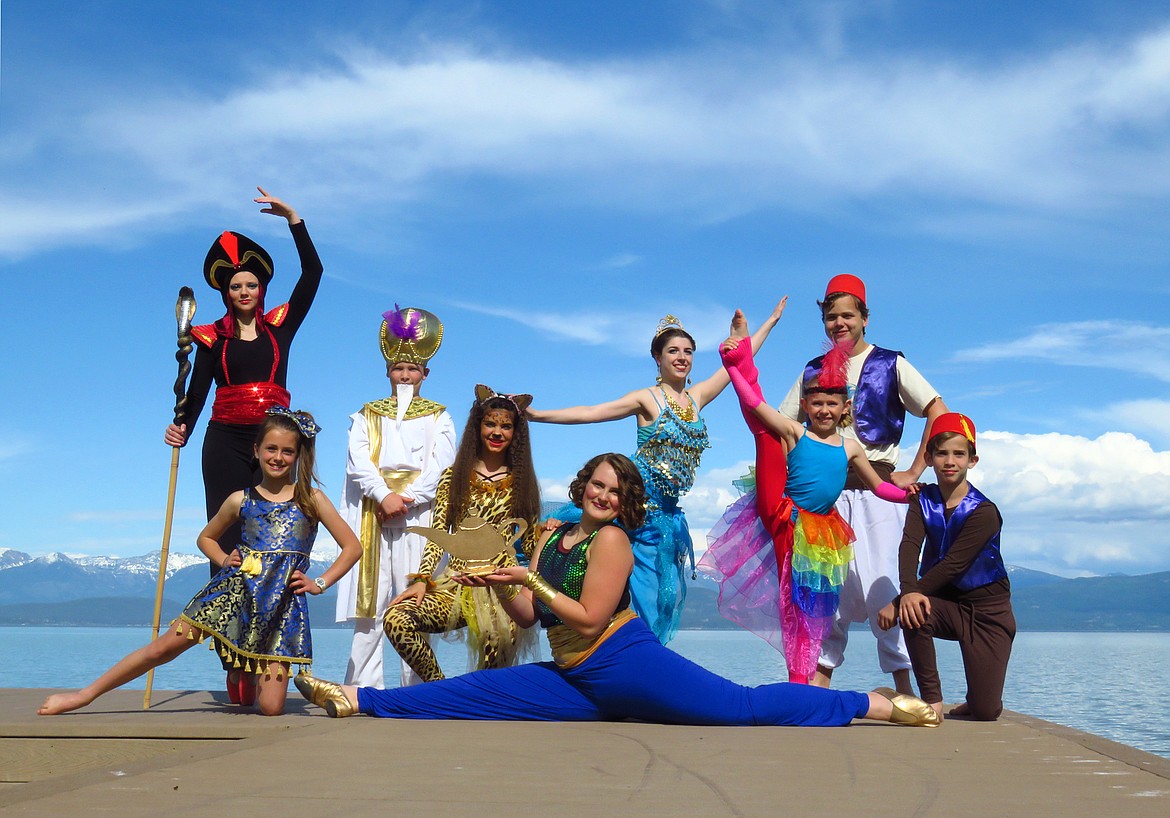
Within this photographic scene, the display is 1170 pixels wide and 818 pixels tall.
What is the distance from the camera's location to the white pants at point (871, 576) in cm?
548

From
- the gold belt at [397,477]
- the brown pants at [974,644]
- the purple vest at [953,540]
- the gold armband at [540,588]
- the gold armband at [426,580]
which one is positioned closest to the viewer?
the gold armband at [540,588]

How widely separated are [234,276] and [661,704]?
10.5 feet

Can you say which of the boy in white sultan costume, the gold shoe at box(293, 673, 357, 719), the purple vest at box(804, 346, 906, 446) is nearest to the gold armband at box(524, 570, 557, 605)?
the gold shoe at box(293, 673, 357, 719)

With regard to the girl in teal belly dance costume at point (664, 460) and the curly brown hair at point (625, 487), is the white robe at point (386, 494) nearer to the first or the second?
the girl in teal belly dance costume at point (664, 460)

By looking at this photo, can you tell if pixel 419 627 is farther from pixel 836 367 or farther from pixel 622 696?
pixel 836 367

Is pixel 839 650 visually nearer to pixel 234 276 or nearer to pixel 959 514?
pixel 959 514

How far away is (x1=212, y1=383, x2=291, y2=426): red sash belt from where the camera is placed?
568cm

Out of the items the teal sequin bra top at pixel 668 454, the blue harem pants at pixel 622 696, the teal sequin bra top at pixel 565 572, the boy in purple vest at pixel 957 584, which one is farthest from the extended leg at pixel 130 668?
the boy in purple vest at pixel 957 584

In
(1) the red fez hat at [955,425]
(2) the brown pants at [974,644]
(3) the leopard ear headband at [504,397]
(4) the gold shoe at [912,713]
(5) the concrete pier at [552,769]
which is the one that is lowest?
(5) the concrete pier at [552,769]

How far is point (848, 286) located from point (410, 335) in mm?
2356

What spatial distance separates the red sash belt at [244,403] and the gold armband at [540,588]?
2.03 metres

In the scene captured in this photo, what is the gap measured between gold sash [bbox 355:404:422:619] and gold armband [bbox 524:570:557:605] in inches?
68.9

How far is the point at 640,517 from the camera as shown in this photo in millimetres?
4660

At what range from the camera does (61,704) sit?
4773mm
